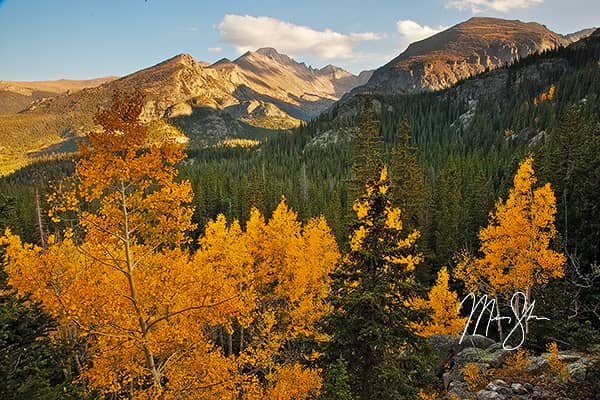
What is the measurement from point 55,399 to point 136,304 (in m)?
2.64

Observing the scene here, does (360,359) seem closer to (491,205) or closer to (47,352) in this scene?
(47,352)

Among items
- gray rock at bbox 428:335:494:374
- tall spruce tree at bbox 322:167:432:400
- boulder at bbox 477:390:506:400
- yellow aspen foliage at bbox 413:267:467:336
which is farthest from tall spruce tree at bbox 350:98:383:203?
boulder at bbox 477:390:506:400

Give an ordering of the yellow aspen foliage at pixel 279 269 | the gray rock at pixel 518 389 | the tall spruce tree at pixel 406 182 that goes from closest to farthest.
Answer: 1. the gray rock at pixel 518 389
2. the yellow aspen foliage at pixel 279 269
3. the tall spruce tree at pixel 406 182

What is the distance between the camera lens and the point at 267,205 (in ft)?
243

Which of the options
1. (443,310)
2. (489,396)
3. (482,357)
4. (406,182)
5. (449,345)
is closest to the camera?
(489,396)

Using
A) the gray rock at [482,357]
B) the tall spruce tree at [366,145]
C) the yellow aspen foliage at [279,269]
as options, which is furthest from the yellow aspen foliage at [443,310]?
the tall spruce tree at [366,145]

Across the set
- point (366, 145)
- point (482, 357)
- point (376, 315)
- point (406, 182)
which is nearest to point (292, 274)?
point (366, 145)

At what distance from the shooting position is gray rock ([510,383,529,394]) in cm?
1024

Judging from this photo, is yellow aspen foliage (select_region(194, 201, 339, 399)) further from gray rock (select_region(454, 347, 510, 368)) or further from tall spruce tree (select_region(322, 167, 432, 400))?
tall spruce tree (select_region(322, 167, 432, 400))

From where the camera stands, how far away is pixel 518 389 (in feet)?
33.9

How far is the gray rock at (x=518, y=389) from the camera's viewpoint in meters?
10.2

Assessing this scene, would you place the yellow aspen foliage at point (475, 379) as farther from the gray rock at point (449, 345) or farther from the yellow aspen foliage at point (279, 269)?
the yellow aspen foliage at point (279, 269)

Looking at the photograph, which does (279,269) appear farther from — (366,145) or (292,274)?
(366,145)

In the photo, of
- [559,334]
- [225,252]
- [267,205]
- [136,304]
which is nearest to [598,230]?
[559,334]
